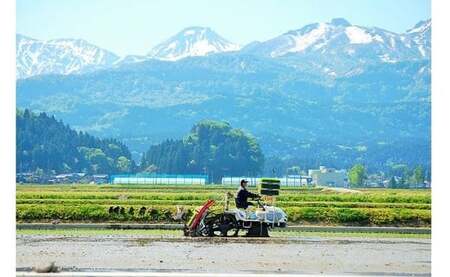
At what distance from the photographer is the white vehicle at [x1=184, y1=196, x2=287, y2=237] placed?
21.1 metres

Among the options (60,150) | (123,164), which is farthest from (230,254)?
(60,150)

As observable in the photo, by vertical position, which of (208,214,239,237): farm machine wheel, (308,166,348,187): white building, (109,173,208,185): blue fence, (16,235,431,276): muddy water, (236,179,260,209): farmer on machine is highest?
(236,179,260,209): farmer on machine

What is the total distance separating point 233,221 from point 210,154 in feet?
398

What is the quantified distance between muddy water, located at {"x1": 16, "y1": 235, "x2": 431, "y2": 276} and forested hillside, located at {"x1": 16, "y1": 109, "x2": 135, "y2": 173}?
4225 inches

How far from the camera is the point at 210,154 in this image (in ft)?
468

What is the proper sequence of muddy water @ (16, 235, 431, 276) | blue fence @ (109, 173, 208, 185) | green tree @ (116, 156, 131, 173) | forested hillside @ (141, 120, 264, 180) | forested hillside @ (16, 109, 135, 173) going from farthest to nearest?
forested hillside @ (141, 120, 264, 180) → green tree @ (116, 156, 131, 173) → forested hillside @ (16, 109, 135, 173) → blue fence @ (109, 173, 208, 185) → muddy water @ (16, 235, 431, 276)

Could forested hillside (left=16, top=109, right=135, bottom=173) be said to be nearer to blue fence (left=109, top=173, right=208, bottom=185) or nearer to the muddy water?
blue fence (left=109, top=173, right=208, bottom=185)

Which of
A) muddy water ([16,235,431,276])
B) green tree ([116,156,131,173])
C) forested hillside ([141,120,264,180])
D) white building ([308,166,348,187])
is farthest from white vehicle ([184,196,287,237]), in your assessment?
green tree ([116,156,131,173])

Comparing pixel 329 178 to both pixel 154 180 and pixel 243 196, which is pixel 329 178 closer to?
pixel 154 180

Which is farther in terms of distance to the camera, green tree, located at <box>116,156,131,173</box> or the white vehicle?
green tree, located at <box>116,156,131,173</box>

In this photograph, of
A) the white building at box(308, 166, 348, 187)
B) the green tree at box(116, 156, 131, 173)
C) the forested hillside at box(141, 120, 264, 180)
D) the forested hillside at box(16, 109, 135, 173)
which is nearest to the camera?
the white building at box(308, 166, 348, 187)
